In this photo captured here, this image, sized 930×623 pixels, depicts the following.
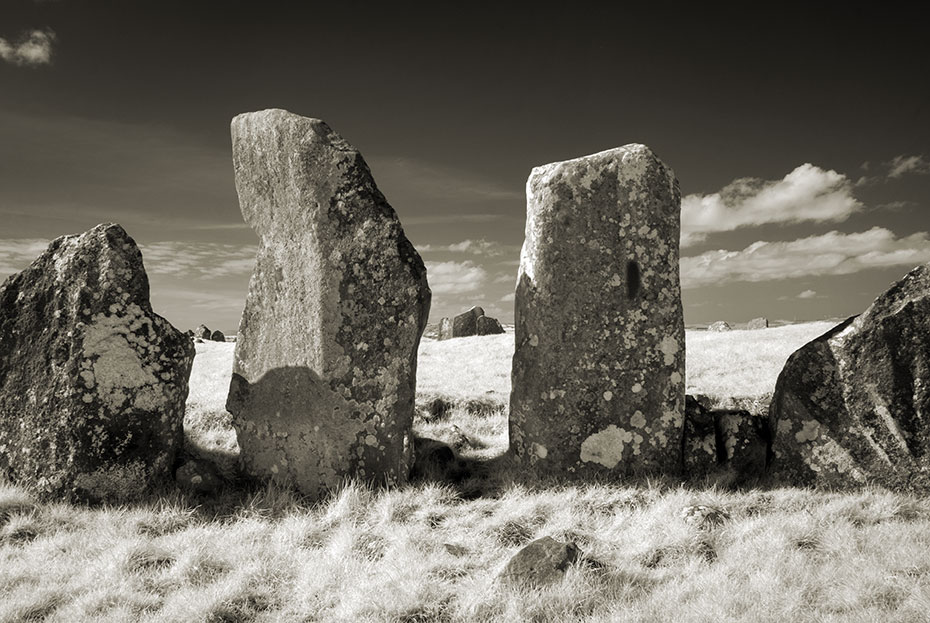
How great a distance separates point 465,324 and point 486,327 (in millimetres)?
1374

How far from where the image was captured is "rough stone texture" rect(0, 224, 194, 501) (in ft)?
23.2

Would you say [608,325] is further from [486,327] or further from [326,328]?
[486,327]

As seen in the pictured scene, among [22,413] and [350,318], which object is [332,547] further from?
[22,413]

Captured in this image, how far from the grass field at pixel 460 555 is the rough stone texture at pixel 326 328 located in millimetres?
517

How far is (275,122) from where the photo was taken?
8289 mm

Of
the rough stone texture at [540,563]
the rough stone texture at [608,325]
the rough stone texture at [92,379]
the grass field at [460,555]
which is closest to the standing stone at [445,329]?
the rough stone texture at [608,325]

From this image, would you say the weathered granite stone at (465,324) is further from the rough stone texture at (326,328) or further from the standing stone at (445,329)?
the rough stone texture at (326,328)

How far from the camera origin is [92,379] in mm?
7148

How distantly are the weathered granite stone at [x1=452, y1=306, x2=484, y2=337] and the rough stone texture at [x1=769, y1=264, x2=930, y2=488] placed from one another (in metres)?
31.7

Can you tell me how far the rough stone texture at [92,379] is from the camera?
7.07 metres

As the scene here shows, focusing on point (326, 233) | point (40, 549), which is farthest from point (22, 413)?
point (326, 233)

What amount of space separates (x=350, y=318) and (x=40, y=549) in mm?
3788

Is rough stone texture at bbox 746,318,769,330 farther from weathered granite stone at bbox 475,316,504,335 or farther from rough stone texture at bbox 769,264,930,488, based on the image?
rough stone texture at bbox 769,264,930,488

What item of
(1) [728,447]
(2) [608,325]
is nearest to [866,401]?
(1) [728,447]
